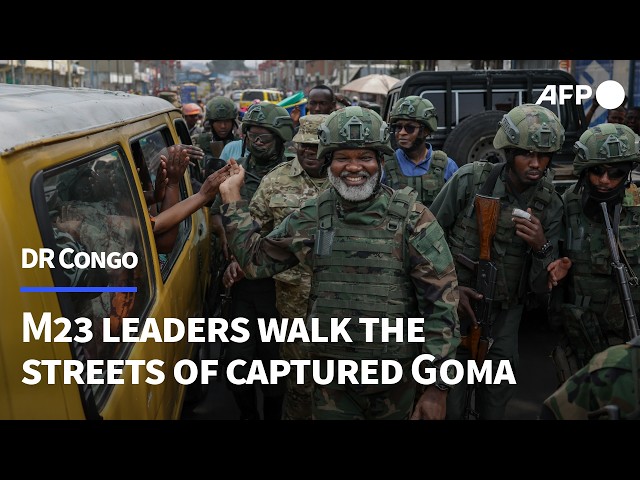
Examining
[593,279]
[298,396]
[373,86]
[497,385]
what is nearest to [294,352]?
[298,396]

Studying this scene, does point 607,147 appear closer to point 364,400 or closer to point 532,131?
point 532,131

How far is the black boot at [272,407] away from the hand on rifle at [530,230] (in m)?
1.75

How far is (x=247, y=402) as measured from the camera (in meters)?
4.55

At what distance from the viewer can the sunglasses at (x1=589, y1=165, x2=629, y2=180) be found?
3803 mm

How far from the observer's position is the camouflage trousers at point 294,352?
13.5 ft

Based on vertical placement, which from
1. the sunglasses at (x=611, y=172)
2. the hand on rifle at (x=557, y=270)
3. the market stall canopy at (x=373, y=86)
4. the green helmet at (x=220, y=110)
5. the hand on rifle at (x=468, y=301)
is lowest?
the hand on rifle at (x=468, y=301)

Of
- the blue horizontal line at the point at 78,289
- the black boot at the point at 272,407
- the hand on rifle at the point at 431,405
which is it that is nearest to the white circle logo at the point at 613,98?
the black boot at the point at 272,407

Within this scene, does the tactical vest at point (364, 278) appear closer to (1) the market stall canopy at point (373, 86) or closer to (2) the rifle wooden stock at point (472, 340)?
(2) the rifle wooden stock at point (472, 340)

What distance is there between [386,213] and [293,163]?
4.38 feet

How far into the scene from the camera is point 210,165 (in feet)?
15.7

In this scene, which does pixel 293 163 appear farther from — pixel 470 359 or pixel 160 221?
pixel 470 359

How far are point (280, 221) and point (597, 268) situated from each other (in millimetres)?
1591
